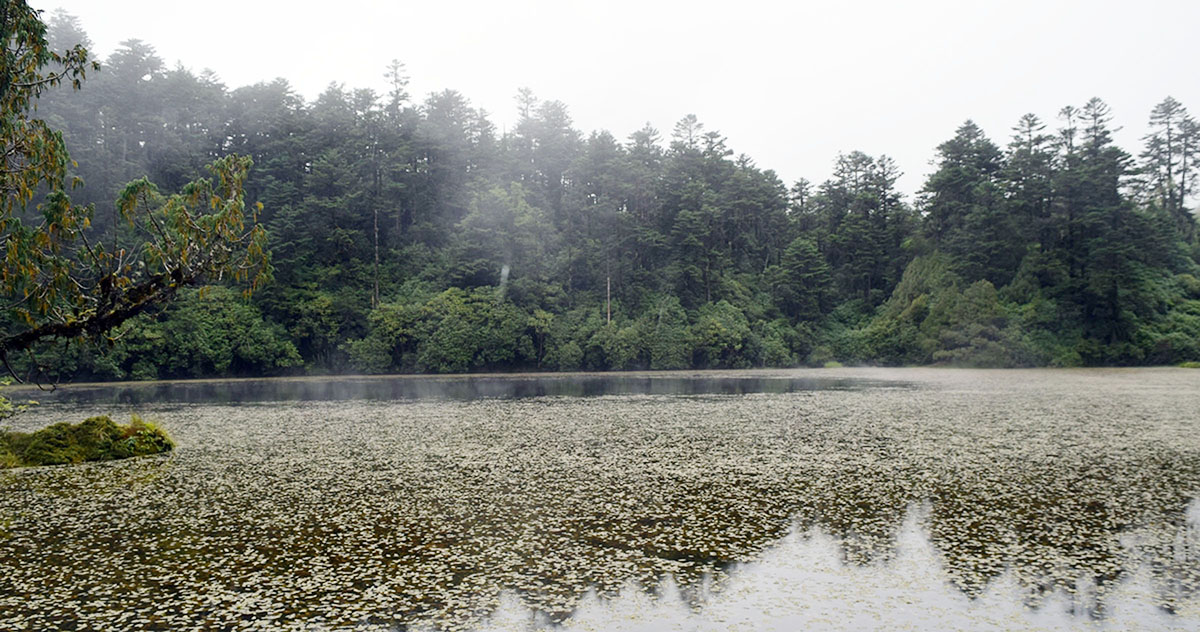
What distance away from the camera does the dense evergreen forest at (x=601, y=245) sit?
149 feet

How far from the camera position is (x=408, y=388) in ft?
112

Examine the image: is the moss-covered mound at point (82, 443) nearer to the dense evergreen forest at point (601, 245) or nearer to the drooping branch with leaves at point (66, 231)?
the drooping branch with leaves at point (66, 231)

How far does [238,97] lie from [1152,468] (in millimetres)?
63232

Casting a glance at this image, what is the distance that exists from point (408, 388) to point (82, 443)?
19.8 m

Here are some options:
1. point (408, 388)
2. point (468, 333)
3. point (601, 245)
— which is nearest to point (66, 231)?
point (408, 388)

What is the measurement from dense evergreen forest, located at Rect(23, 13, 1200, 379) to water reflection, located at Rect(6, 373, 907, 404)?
5056mm

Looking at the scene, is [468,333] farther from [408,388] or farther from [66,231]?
[66,231]

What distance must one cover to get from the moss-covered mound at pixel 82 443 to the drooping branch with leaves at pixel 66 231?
3.40 metres

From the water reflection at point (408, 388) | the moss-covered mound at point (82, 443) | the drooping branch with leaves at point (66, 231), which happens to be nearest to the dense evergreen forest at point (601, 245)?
the water reflection at point (408, 388)

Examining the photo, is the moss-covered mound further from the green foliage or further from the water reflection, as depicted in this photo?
the green foliage

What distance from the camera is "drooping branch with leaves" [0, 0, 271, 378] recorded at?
1056 cm

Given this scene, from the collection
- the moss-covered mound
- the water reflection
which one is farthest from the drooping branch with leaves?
the water reflection

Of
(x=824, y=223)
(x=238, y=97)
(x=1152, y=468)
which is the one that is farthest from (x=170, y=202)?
(x=824, y=223)

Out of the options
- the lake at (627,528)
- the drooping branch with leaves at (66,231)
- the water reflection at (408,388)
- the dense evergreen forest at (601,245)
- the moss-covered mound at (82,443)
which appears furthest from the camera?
the dense evergreen forest at (601,245)
